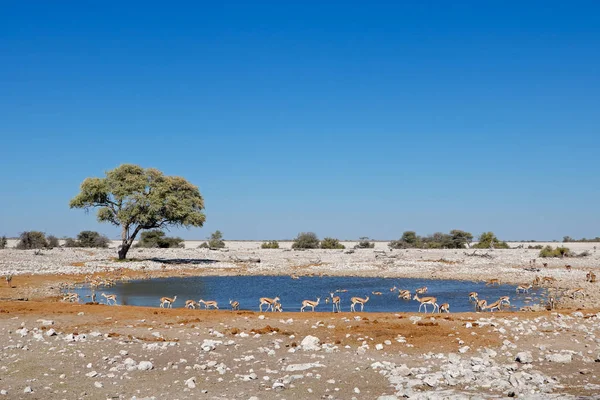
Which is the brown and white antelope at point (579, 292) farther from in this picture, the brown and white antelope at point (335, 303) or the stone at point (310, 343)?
the stone at point (310, 343)

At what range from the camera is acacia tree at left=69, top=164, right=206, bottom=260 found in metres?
51.4

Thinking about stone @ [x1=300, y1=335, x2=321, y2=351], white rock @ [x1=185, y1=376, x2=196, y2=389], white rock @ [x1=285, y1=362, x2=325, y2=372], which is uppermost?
stone @ [x1=300, y1=335, x2=321, y2=351]

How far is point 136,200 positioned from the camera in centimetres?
5181

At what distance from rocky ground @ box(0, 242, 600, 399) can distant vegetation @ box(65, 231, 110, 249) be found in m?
65.5

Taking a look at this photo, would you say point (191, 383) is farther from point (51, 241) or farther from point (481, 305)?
point (51, 241)

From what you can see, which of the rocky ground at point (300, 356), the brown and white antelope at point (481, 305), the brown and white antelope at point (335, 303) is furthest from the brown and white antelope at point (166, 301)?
the brown and white antelope at point (481, 305)

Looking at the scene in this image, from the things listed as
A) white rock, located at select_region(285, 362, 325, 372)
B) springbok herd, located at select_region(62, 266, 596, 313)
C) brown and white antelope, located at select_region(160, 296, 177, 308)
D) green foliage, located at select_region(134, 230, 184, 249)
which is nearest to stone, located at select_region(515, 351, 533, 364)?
white rock, located at select_region(285, 362, 325, 372)

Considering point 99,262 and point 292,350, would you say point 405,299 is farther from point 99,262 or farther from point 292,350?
point 99,262

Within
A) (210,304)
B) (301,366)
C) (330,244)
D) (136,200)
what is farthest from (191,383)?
(330,244)

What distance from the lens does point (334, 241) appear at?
3600 inches

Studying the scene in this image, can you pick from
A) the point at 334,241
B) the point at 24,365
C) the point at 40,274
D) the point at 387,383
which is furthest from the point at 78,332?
the point at 334,241

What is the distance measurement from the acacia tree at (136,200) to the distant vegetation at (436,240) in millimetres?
48083

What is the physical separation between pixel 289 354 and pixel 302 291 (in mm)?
19841

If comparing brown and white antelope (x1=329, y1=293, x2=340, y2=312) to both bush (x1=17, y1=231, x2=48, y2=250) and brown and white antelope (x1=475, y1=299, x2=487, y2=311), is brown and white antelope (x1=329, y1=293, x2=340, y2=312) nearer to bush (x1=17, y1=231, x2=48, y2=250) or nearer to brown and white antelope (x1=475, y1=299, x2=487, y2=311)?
brown and white antelope (x1=475, y1=299, x2=487, y2=311)
